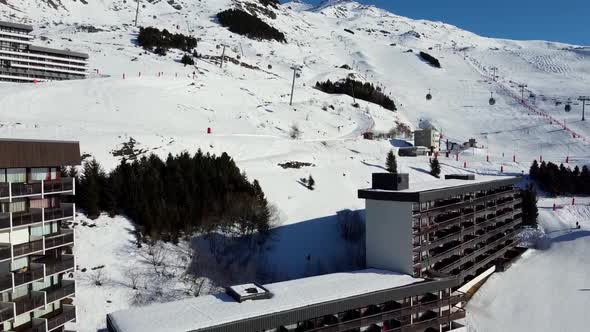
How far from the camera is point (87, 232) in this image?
3738 cm

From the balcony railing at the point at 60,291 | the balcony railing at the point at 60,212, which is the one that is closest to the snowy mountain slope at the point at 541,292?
the balcony railing at the point at 60,291

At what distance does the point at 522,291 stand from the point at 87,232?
34299 mm

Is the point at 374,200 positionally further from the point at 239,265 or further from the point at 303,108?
the point at 303,108

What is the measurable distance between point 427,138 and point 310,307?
5837 cm

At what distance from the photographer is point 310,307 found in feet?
85.5

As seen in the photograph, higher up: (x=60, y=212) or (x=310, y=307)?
(x=60, y=212)

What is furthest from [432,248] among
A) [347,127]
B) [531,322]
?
[347,127]

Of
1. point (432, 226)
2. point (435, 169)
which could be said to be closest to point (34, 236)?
point (432, 226)

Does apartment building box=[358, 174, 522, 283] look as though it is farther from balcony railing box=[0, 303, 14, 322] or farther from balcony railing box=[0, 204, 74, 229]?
balcony railing box=[0, 303, 14, 322]

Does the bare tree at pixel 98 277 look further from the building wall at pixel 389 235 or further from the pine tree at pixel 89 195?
the building wall at pixel 389 235

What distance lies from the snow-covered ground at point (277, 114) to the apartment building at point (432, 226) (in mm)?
3991

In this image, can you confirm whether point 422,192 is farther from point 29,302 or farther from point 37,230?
point 29,302

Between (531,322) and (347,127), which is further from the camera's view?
(347,127)

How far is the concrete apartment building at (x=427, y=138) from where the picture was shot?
260ft
